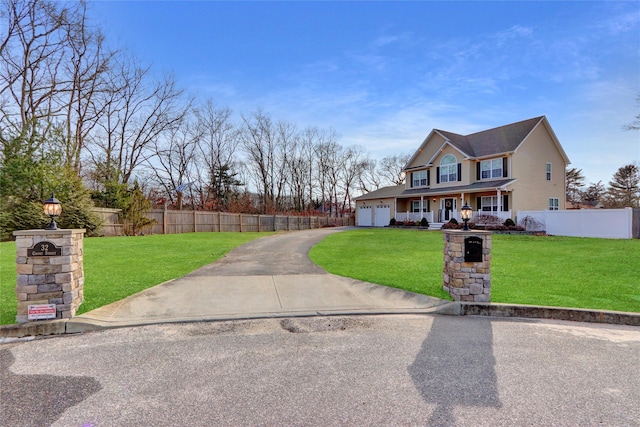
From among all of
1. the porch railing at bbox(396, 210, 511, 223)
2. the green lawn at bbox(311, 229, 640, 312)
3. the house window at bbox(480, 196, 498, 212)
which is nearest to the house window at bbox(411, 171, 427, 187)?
the porch railing at bbox(396, 210, 511, 223)

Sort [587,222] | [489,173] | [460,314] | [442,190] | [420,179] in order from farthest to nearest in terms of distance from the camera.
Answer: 1. [420,179]
2. [442,190]
3. [489,173]
4. [587,222]
5. [460,314]

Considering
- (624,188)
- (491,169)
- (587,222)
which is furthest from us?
(624,188)

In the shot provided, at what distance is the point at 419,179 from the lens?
27.7 m

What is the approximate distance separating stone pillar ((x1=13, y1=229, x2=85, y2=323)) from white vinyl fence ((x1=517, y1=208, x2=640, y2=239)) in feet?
68.6

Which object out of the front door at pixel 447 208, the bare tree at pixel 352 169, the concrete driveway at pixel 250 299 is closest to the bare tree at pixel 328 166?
the bare tree at pixel 352 169

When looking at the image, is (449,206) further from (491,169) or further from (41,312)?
(41,312)

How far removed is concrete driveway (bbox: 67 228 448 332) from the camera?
4.95 m

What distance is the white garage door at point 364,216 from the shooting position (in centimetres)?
3156

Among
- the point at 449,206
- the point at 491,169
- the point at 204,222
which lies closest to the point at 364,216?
the point at 449,206

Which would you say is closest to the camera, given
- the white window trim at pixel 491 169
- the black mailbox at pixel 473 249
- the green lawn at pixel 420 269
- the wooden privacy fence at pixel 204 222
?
the black mailbox at pixel 473 249

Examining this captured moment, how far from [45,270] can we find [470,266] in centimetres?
655

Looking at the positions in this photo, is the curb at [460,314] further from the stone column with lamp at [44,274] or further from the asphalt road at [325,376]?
the asphalt road at [325,376]

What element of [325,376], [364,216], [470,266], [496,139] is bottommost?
[325,376]

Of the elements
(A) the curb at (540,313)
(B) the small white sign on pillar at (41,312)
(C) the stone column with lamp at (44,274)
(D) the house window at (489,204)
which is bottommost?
(A) the curb at (540,313)
